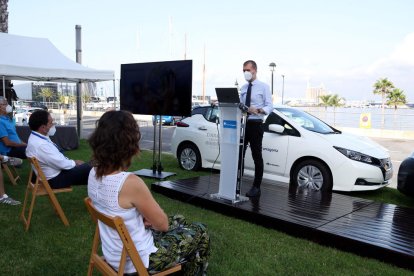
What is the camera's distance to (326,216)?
462 centimetres

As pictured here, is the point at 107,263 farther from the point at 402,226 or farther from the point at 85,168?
the point at 402,226

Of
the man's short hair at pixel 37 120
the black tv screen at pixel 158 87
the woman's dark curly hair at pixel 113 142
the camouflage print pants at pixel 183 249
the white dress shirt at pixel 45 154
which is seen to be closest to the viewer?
the woman's dark curly hair at pixel 113 142

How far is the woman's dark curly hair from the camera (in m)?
2.20

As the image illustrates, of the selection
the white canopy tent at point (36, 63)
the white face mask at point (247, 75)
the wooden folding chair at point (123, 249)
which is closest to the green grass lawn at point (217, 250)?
the wooden folding chair at point (123, 249)

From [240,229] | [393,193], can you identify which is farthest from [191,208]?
[393,193]

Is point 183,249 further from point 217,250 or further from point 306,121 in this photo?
point 306,121

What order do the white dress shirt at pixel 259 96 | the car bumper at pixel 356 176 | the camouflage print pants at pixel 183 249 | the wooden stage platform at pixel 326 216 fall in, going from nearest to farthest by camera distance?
the camouflage print pants at pixel 183 249 < the wooden stage platform at pixel 326 216 < the white dress shirt at pixel 259 96 < the car bumper at pixel 356 176

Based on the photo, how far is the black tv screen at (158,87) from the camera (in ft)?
21.4

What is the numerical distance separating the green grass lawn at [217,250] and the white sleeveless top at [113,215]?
1.21 meters

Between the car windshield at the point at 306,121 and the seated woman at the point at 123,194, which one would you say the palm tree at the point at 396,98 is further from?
the seated woman at the point at 123,194

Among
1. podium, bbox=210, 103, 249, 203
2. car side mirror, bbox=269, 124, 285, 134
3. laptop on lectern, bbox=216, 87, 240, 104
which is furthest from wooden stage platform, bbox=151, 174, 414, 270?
laptop on lectern, bbox=216, 87, 240, 104

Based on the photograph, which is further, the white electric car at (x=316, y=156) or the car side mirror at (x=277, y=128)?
the car side mirror at (x=277, y=128)

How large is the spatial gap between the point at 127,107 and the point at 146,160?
8.99 feet

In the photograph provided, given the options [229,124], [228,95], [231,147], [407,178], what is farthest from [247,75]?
[407,178]
